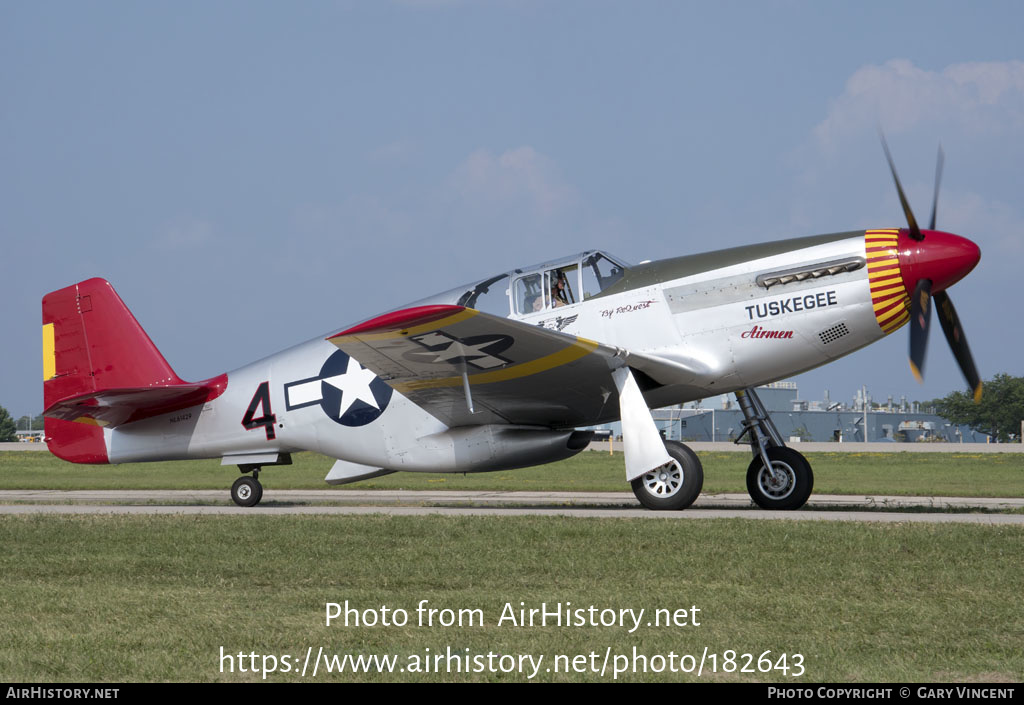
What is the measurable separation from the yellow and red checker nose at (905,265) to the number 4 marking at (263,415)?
8226mm

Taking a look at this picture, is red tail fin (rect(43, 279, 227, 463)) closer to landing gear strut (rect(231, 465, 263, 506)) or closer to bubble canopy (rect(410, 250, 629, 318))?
landing gear strut (rect(231, 465, 263, 506))

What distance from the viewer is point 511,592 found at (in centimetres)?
672

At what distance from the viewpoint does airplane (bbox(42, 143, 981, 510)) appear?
442 inches

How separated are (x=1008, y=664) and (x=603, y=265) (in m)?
8.19

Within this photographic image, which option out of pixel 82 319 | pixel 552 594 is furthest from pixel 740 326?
pixel 82 319

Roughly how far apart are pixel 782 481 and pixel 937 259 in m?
3.42

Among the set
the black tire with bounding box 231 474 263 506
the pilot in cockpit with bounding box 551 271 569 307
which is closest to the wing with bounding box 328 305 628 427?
the pilot in cockpit with bounding box 551 271 569 307

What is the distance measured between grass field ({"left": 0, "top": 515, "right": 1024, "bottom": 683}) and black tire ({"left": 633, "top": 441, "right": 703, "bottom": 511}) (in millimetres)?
1455

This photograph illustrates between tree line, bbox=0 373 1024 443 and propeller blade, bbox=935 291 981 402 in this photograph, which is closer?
propeller blade, bbox=935 291 981 402

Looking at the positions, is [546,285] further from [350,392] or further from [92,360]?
[92,360]

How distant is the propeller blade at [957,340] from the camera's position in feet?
39.6

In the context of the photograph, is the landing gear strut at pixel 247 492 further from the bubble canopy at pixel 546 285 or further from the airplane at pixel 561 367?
the bubble canopy at pixel 546 285

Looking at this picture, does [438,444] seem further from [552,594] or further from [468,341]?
[552,594]

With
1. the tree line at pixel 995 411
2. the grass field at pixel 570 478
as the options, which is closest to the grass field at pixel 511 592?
the grass field at pixel 570 478
